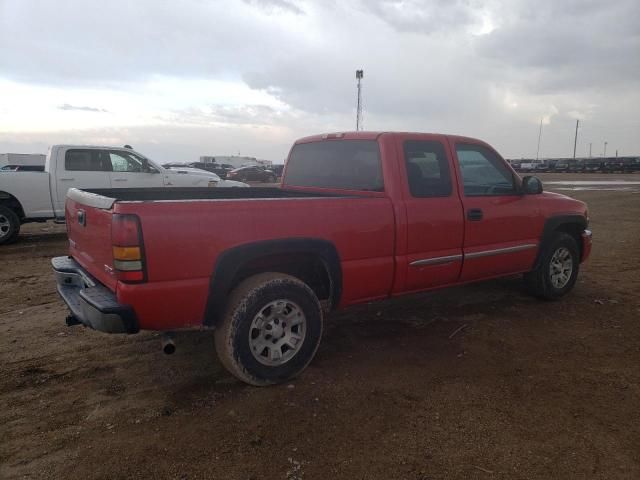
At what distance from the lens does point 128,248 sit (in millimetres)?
2859

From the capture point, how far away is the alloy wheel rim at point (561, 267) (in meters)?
5.45

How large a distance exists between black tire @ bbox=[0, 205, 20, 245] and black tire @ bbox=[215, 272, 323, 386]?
7694mm

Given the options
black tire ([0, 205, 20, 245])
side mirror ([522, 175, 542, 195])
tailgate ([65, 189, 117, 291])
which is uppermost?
side mirror ([522, 175, 542, 195])

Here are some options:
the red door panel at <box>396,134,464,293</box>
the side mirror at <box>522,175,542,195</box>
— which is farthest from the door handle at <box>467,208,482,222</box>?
the side mirror at <box>522,175,542,195</box>

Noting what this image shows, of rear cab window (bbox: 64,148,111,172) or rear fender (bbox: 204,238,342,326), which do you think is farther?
rear cab window (bbox: 64,148,111,172)

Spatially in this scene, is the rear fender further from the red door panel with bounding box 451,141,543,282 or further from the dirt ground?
the red door panel with bounding box 451,141,543,282

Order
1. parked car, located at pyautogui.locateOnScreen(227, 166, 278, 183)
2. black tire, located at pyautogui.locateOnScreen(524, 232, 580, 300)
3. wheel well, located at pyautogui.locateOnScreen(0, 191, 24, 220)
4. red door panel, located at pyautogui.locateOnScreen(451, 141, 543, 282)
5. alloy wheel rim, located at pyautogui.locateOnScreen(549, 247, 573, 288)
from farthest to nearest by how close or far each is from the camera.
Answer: parked car, located at pyautogui.locateOnScreen(227, 166, 278, 183) < wheel well, located at pyautogui.locateOnScreen(0, 191, 24, 220) < alloy wheel rim, located at pyautogui.locateOnScreen(549, 247, 573, 288) < black tire, located at pyautogui.locateOnScreen(524, 232, 580, 300) < red door panel, located at pyautogui.locateOnScreen(451, 141, 543, 282)

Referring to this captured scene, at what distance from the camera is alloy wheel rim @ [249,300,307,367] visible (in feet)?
11.1

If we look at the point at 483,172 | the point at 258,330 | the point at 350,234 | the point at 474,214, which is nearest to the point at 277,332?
the point at 258,330

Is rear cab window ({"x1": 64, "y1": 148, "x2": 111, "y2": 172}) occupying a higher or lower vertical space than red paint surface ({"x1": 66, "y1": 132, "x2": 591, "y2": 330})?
higher

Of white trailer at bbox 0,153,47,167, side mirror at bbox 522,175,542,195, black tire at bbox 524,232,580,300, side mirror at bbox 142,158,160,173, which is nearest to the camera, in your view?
side mirror at bbox 522,175,542,195

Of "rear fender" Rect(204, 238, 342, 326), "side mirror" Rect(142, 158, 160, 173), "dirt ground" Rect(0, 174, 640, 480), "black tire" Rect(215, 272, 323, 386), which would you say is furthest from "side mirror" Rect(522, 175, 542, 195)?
"side mirror" Rect(142, 158, 160, 173)

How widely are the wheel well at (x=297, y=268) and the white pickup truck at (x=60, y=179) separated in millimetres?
5792

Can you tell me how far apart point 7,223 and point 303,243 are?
26.5 feet
